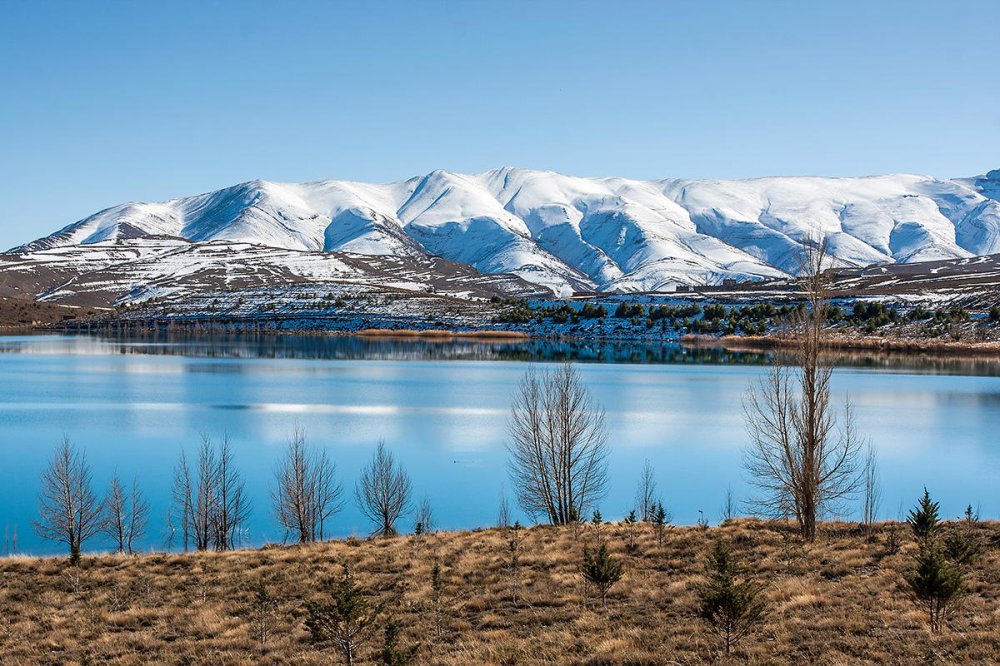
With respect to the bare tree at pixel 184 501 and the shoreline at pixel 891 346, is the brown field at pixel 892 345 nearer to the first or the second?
the shoreline at pixel 891 346

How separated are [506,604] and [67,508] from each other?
62.6ft

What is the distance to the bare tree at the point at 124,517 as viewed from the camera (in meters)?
32.1

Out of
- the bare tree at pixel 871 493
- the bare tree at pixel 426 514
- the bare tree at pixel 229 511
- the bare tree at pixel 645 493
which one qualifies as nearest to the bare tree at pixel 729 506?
the bare tree at pixel 645 493

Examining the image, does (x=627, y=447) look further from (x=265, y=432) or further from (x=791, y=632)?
(x=791, y=632)

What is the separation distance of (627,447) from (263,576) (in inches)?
1190

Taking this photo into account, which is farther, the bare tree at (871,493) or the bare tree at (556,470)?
the bare tree at (556,470)

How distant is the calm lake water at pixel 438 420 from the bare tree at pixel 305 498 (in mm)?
768

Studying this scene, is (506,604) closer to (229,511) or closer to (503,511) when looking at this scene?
(503,511)

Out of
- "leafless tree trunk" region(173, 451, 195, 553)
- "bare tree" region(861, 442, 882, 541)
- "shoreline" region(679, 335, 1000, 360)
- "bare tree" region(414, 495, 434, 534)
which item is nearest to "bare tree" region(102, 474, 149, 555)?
"leafless tree trunk" region(173, 451, 195, 553)

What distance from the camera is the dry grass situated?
50.5ft

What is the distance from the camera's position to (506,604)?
19.1 m

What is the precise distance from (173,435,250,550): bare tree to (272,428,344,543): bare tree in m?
1.65

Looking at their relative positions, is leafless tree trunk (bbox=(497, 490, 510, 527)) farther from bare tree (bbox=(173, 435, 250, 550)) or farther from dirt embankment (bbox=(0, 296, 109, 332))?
dirt embankment (bbox=(0, 296, 109, 332))

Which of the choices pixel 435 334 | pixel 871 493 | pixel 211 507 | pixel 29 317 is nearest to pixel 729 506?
pixel 871 493
